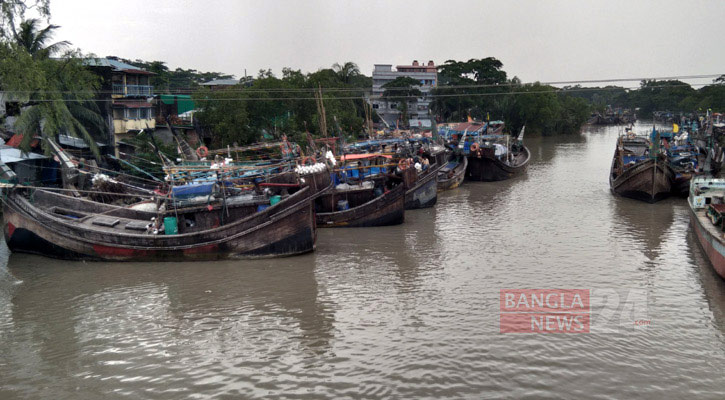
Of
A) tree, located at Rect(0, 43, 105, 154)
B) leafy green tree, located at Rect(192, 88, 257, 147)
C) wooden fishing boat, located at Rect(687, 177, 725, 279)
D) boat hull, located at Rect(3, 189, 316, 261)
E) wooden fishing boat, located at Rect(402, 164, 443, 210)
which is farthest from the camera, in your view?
leafy green tree, located at Rect(192, 88, 257, 147)

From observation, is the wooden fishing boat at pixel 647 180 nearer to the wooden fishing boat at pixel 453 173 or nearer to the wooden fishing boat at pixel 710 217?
the wooden fishing boat at pixel 710 217

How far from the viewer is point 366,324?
437 inches

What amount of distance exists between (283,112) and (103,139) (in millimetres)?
10548

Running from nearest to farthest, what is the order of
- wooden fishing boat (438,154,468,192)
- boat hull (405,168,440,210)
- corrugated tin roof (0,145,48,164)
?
corrugated tin roof (0,145,48,164)
boat hull (405,168,440,210)
wooden fishing boat (438,154,468,192)

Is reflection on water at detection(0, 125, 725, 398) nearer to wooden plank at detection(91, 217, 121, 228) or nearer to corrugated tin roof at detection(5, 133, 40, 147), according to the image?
wooden plank at detection(91, 217, 121, 228)

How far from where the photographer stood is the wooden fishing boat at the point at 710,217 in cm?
1338

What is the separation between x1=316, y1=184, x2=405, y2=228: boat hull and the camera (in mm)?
19391

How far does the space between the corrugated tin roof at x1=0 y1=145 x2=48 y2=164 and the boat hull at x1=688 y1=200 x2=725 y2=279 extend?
22.4 metres

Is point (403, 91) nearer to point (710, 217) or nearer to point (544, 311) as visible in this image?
point (710, 217)

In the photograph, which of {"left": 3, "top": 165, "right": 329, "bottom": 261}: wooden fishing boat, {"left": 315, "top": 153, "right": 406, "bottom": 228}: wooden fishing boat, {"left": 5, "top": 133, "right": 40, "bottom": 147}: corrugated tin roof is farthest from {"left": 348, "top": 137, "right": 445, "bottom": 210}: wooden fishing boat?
{"left": 5, "top": 133, "right": 40, "bottom": 147}: corrugated tin roof

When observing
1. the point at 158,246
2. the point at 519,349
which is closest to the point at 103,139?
the point at 158,246

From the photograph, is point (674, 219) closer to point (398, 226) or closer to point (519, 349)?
point (398, 226)

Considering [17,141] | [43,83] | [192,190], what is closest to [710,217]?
[192,190]

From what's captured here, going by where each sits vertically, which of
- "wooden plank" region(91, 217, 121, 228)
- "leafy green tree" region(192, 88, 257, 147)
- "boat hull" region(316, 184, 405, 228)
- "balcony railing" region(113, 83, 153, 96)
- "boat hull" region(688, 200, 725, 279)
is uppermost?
"balcony railing" region(113, 83, 153, 96)
